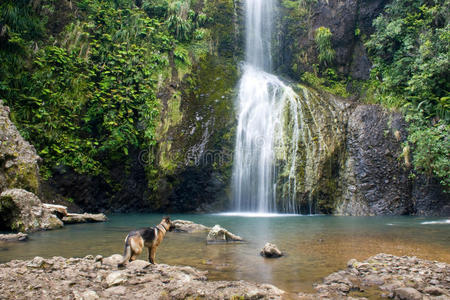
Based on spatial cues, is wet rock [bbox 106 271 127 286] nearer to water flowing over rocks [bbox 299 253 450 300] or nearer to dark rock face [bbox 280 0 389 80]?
water flowing over rocks [bbox 299 253 450 300]

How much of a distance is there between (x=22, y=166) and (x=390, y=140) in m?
13.4

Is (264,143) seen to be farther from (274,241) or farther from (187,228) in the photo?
(274,241)

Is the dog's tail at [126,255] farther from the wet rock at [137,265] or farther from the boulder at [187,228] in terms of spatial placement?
the boulder at [187,228]

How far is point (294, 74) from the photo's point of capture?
60.3 ft

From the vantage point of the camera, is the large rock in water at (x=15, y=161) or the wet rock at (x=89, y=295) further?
the large rock in water at (x=15, y=161)

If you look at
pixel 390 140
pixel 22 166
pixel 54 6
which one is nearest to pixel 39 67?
pixel 54 6

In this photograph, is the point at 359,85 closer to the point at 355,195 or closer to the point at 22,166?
the point at 355,195

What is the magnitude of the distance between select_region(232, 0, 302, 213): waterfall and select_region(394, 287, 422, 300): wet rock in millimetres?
9845

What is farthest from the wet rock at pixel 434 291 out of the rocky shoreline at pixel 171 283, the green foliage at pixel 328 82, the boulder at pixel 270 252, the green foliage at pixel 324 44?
the green foliage at pixel 324 44

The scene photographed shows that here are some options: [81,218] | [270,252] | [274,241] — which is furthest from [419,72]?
[81,218]

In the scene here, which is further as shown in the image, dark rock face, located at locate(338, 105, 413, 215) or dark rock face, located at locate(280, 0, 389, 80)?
dark rock face, located at locate(280, 0, 389, 80)

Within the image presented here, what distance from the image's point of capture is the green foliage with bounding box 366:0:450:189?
11.5 m

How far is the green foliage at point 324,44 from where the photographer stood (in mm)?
17328

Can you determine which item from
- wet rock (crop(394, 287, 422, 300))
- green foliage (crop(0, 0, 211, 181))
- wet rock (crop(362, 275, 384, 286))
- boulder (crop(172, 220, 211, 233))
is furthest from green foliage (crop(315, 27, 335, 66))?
wet rock (crop(394, 287, 422, 300))
